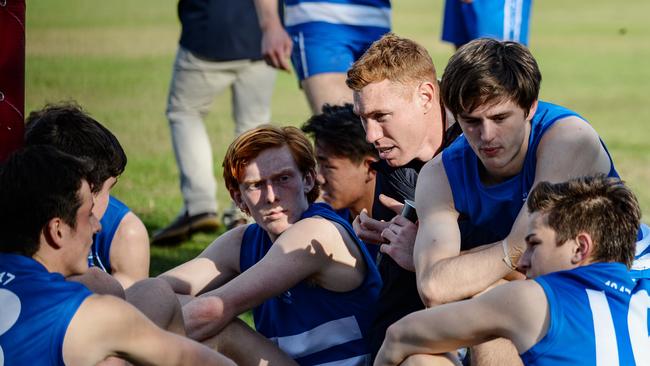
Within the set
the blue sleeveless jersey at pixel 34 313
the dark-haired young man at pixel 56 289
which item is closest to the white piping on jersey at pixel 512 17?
the dark-haired young man at pixel 56 289

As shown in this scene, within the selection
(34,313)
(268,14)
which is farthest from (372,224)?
(268,14)

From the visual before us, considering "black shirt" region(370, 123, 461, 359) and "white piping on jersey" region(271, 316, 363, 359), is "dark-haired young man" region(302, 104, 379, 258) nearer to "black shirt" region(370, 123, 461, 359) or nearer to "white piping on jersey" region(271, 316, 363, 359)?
"black shirt" region(370, 123, 461, 359)

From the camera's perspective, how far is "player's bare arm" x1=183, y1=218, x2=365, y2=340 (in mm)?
4332

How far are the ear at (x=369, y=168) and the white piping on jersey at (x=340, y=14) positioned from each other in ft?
7.08

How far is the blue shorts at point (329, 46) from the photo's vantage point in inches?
278

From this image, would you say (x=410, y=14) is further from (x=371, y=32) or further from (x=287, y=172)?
(x=287, y=172)

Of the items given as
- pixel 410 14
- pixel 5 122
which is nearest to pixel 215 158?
pixel 5 122

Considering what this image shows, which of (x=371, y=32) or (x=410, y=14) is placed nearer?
(x=371, y=32)

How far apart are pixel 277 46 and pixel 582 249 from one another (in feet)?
14.0

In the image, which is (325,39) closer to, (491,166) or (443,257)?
(491,166)

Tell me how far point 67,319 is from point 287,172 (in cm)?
161

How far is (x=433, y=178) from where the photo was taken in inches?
170

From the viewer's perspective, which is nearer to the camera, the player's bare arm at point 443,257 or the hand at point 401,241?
the player's bare arm at point 443,257

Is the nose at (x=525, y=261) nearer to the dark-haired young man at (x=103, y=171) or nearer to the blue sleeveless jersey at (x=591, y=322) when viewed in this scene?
the blue sleeveless jersey at (x=591, y=322)
